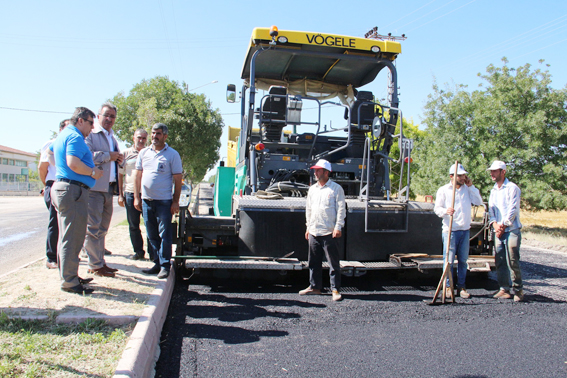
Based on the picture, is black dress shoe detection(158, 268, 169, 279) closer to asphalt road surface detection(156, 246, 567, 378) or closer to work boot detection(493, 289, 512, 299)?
asphalt road surface detection(156, 246, 567, 378)

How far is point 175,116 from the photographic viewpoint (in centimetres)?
2134

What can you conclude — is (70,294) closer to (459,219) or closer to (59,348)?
(59,348)

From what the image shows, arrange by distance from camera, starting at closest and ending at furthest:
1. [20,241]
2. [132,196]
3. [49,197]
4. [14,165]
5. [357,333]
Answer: [357,333]
[49,197]
[132,196]
[20,241]
[14,165]

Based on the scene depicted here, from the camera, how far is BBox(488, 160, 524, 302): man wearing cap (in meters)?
5.23

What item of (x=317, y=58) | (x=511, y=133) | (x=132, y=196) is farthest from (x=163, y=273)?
(x=511, y=133)

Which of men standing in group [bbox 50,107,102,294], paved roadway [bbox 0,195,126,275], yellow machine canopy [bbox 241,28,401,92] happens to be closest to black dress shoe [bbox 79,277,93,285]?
men standing in group [bbox 50,107,102,294]

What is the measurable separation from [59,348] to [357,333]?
250 centimetres

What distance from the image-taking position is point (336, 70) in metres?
7.20

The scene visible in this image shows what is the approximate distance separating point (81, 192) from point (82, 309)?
3.78ft

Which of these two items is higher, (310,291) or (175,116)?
(175,116)

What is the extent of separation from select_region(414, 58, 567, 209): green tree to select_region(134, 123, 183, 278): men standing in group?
13.2 metres

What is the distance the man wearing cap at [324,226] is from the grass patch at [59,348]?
2.49m

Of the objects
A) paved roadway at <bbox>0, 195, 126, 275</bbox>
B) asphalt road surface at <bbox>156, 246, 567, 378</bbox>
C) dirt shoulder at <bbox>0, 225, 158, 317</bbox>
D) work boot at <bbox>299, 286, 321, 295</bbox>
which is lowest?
paved roadway at <bbox>0, 195, 126, 275</bbox>

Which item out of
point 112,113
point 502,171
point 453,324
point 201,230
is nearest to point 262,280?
point 201,230
